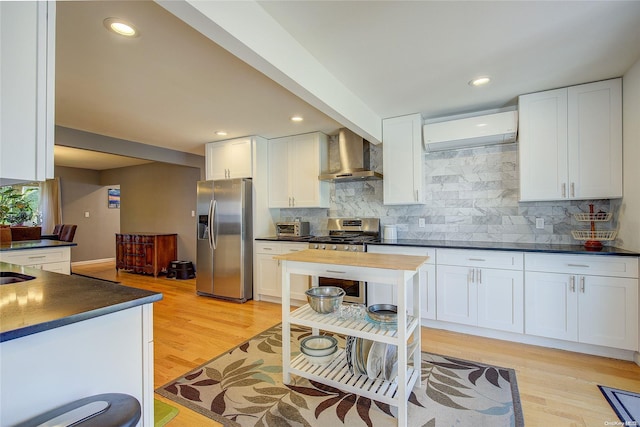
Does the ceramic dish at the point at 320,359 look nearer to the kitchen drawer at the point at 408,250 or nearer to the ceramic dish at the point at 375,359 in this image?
the ceramic dish at the point at 375,359

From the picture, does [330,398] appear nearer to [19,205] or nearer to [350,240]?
[350,240]

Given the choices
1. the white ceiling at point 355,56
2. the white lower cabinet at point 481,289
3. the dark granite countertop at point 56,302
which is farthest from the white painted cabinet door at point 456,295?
the dark granite countertop at point 56,302

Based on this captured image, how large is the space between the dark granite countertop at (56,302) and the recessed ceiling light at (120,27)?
147 centimetres

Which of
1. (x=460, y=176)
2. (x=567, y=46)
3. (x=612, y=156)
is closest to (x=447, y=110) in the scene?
(x=460, y=176)

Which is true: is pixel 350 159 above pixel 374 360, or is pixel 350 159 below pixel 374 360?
above

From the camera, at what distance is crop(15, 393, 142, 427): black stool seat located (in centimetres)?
82

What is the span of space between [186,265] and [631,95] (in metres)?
6.25

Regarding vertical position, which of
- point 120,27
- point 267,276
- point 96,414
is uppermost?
point 120,27

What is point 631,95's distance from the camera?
2443mm

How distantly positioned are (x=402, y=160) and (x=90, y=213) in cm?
772

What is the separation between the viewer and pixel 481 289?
288 centimetres

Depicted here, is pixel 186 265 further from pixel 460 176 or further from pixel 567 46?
pixel 567 46

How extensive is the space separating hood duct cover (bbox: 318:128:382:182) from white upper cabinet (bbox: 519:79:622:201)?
1.57 meters

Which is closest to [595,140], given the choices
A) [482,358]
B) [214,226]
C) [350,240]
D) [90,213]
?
[482,358]
